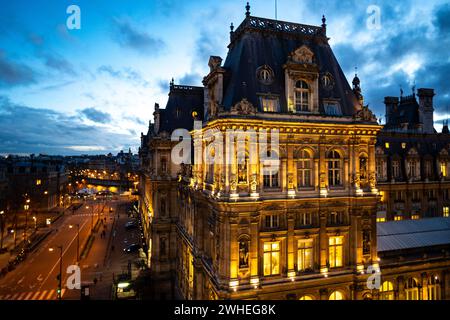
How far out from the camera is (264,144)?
23.6 m

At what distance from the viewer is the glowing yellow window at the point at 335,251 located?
25469 mm

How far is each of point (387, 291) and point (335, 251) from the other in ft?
26.5

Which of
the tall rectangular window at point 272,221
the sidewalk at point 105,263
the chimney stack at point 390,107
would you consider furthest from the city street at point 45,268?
the chimney stack at point 390,107

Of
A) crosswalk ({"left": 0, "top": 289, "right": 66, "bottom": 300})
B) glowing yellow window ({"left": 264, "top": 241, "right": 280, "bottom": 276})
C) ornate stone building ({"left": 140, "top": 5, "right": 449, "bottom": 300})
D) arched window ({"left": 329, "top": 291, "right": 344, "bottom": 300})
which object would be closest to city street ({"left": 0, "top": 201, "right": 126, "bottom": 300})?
crosswalk ({"left": 0, "top": 289, "right": 66, "bottom": 300})

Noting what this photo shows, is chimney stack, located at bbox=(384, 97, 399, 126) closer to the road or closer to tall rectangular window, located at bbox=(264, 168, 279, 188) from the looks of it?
tall rectangular window, located at bbox=(264, 168, 279, 188)

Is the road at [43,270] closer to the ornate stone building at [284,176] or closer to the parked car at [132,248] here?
the parked car at [132,248]

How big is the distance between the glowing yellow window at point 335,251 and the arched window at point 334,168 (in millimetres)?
4793

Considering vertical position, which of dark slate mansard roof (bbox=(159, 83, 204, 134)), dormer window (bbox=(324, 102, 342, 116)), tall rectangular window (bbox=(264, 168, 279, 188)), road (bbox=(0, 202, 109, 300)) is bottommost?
road (bbox=(0, 202, 109, 300))

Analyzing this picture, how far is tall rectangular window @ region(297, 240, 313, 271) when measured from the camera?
24.5 metres

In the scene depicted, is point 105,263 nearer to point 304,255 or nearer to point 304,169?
point 304,255

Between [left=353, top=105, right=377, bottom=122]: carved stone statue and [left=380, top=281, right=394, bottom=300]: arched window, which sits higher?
[left=353, top=105, right=377, bottom=122]: carved stone statue

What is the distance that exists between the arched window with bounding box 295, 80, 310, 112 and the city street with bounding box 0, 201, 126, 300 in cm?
3633

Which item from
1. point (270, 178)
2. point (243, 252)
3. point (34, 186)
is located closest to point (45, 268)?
point (243, 252)

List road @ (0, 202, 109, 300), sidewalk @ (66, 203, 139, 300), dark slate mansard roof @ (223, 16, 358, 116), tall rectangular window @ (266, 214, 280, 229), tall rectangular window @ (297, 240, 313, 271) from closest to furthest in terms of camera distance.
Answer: tall rectangular window @ (266, 214, 280, 229)
tall rectangular window @ (297, 240, 313, 271)
dark slate mansard roof @ (223, 16, 358, 116)
road @ (0, 202, 109, 300)
sidewalk @ (66, 203, 139, 300)
